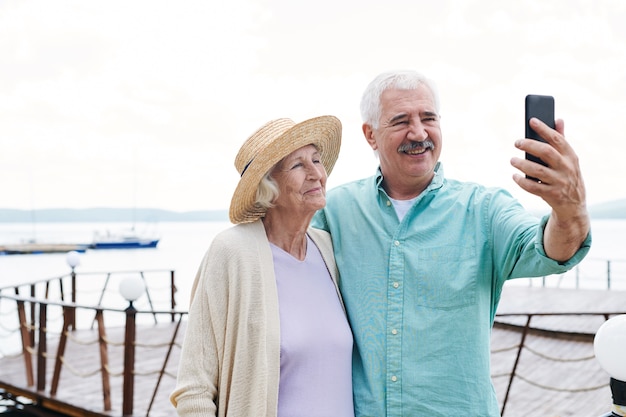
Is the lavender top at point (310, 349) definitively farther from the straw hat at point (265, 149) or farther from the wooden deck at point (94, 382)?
the wooden deck at point (94, 382)

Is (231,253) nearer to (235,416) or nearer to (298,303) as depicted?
(298,303)

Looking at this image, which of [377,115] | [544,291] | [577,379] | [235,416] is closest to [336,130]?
[377,115]

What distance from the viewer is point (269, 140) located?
1.69 metres

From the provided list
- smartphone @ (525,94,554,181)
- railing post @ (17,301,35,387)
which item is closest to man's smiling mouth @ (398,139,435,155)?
smartphone @ (525,94,554,181)

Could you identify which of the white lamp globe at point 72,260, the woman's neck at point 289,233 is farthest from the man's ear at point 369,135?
the white lamp globe at point 72,260

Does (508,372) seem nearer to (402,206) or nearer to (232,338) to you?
(402,206)

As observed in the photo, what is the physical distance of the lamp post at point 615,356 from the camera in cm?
109

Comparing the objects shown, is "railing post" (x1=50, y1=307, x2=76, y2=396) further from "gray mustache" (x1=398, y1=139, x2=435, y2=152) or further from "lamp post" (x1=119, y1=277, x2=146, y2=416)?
"gray mustache" (x1=398, y1=139, x2=435, y2=152)

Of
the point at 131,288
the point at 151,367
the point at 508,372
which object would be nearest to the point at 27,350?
the point at 151,367

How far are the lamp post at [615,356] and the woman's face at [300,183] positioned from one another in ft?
2.65

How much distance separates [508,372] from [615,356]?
4067mm

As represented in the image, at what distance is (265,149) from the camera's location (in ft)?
5.44

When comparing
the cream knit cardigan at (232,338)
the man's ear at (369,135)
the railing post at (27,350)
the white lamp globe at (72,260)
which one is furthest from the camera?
the white lamp globe at (72,260)

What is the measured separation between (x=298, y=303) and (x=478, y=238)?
0.53 m
